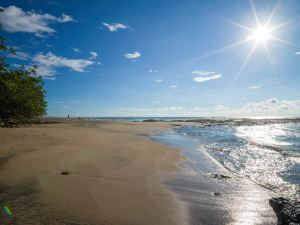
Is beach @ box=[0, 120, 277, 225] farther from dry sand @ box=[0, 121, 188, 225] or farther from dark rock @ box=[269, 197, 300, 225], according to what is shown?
dark rock @ box=[269, 197, 300, 225]

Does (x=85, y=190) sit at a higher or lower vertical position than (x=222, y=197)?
higher

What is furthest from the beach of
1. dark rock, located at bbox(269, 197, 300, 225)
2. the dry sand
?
dark rock, located at bbox(269, 197, 300, 225)

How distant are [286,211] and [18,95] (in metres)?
10.7

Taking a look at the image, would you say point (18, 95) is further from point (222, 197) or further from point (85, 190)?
point (222, 197)

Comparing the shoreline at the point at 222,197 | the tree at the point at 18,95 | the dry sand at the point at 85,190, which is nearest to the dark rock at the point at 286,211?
the shoreline at the point at 222,197

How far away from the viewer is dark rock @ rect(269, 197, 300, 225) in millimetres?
6064

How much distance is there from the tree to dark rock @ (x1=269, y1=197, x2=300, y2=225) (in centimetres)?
978

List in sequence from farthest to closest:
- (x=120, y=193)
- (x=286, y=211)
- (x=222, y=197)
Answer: (x=222, y=197)
(x=120, y=193)
(x=286, y=211)

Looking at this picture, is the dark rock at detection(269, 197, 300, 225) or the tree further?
the tree

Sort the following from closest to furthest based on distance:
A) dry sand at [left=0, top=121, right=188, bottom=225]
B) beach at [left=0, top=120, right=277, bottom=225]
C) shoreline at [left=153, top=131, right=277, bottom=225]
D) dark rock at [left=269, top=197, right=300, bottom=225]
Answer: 1. dark rock at [left=269, top=197, right=300, bottom=225]
2. dry sand at [left=0, top=121, right=188, bottom=225]
3. beach at [left=0, top=120, right=277, bottom=225]
4. shoreline at [left=153, top=131, right=277, bottom=225]

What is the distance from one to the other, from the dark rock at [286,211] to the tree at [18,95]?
9.78m

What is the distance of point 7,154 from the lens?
13.1 meters

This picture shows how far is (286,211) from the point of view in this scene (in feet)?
21.5

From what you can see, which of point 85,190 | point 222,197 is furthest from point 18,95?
point 222,197
